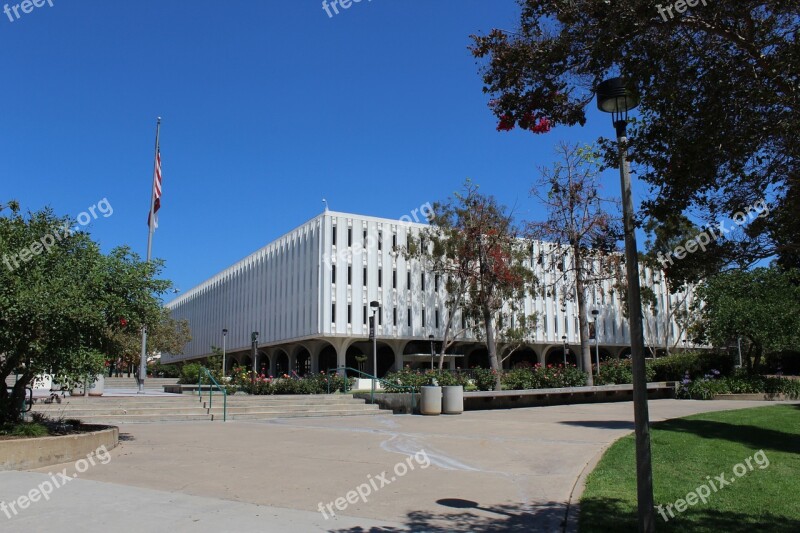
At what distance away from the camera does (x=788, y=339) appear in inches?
1054

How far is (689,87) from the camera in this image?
574 cm

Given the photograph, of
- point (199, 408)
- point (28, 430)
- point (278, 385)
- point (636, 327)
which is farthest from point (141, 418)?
point (636, 327)

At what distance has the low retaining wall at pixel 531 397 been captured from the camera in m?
20.3

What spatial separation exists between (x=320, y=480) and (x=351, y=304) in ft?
121

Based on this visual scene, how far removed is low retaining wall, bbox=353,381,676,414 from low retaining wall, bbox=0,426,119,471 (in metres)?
11.2

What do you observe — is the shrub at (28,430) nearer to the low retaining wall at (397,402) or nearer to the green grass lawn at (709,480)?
the green grass lawn at (709,480)

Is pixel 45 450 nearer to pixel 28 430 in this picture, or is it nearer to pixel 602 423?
pixel 28 430

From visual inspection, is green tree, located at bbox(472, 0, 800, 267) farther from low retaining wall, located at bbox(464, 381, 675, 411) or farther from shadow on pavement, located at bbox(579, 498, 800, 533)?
low retaining wall, located at bbox(464, 381, 675, 411)

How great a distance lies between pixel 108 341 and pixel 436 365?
43327mm

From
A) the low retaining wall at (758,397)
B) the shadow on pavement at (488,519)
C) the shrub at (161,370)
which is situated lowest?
the shrub at (161,370)

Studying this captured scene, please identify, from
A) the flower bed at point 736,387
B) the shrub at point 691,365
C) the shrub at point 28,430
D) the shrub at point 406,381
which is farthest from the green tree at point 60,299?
the shrub at point 691,365

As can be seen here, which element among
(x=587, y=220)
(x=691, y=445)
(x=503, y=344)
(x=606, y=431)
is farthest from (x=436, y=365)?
(x=691, y=445)

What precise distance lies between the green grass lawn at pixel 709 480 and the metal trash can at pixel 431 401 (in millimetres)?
7096

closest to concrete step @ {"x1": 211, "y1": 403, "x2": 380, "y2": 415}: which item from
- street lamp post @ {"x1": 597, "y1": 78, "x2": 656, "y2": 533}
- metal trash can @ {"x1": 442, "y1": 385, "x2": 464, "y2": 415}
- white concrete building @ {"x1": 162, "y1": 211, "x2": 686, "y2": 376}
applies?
metal trash can @ {"x1": 442, "y1": 385, "x2": 464, "y2": 415}
